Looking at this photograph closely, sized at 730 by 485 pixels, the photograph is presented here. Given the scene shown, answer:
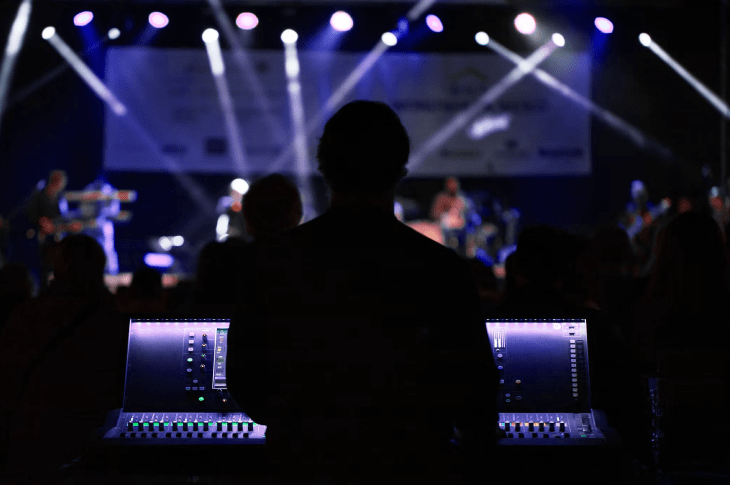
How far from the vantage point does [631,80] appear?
11.2m

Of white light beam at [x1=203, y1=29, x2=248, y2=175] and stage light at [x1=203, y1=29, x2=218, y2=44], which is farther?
white light beam at [x1=203, y1=29, x2=248, y2=175]

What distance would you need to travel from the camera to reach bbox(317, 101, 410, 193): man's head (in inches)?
51.9

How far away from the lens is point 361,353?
4.13 feet

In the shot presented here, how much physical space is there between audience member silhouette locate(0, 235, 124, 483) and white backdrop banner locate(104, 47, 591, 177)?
866cm

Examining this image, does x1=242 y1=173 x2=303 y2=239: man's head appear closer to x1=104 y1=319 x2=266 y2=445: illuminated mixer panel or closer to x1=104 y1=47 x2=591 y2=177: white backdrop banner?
x1=104 y1=319 x2=266 y2=445: illuminated mixer panel

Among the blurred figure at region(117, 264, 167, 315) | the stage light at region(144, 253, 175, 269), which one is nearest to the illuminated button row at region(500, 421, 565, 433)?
the blurred figure at region(117, 264, 167, 315)

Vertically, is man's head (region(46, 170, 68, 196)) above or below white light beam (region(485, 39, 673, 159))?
below

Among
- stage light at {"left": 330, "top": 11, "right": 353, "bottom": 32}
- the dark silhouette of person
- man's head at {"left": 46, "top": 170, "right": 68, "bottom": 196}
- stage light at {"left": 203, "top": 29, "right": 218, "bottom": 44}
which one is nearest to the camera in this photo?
the dark silhouette of person

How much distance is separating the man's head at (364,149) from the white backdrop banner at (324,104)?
366 inches

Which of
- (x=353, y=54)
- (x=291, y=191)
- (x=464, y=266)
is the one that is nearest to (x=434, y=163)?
(x=353, y=54)

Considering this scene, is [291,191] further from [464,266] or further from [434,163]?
[434,163]

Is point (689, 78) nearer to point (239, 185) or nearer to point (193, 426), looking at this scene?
point (239, 185)

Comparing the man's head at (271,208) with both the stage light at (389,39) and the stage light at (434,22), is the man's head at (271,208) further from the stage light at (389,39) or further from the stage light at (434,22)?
the stage light at (389,39)

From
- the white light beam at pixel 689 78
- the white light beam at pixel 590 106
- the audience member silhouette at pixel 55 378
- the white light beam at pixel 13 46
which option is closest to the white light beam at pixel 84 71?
the white light beam at pixel 13 46
